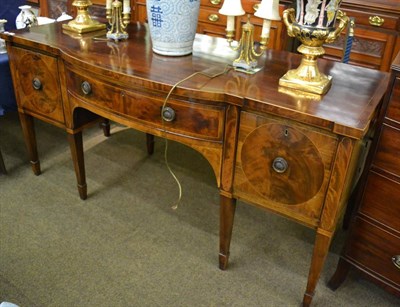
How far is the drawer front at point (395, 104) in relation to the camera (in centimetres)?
101

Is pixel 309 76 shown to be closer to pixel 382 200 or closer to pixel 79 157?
pixel 382 200

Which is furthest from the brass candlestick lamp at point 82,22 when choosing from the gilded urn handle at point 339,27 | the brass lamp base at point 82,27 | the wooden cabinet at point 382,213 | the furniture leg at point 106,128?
the wooden cabinet at point 382,213

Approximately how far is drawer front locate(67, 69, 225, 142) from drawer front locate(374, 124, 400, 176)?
0.43 meters

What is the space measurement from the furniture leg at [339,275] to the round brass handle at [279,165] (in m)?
0.46

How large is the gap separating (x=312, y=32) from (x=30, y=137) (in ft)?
4.35

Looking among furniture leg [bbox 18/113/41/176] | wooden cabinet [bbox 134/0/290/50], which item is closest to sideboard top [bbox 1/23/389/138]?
furniture leg [bbox 18/113/41/176]

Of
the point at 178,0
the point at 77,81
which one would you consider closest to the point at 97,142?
the point at 77,81

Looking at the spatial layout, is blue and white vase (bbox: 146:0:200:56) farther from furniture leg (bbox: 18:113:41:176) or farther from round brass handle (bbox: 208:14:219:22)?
round brass handle (bbox: 208:14:219:22)

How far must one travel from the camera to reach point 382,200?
1.17 metres

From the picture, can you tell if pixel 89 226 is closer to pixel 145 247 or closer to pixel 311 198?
pixel 145 247

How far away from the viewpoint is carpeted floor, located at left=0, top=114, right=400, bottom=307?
1.40 meters

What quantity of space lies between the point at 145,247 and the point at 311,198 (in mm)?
740

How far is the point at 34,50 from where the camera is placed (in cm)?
155

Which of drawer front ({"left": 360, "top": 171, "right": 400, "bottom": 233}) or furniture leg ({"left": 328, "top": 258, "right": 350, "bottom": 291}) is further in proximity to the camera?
furniture leg ({"left": 328, "top": 258, "right": 350, "bottom": 291})
